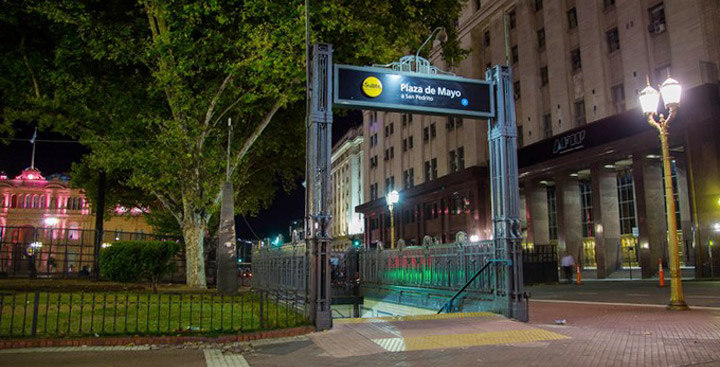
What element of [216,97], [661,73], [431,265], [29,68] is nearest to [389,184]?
[661,73]

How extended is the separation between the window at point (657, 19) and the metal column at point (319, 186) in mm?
24913

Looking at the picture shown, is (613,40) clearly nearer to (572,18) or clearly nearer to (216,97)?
(572,18)

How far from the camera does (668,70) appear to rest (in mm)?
28406

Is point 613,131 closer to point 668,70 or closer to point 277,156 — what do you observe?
point 668,70

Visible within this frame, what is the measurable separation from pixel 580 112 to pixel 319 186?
28.9 metres

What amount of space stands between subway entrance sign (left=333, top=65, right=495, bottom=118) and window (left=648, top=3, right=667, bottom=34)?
22069 millimetres

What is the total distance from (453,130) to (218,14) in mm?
31009

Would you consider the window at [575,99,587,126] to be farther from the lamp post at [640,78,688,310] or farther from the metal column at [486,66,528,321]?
the metal column at [486,66,528,321]

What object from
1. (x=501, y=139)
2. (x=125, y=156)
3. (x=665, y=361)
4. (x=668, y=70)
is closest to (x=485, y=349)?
(x=665, y=361)

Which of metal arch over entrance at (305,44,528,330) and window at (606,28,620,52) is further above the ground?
window at (606,28,620,52)

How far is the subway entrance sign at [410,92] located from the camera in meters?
11.5

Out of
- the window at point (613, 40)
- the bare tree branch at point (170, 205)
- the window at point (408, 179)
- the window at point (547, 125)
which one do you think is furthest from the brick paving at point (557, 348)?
the window at point (408, 179)

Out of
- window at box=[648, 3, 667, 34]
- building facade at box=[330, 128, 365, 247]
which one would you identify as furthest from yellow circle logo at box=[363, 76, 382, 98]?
building facade at box=[330, 128, 365, 247]

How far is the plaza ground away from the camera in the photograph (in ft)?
24.8
